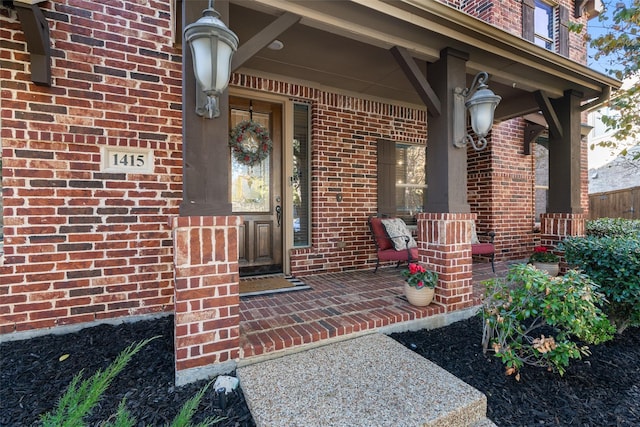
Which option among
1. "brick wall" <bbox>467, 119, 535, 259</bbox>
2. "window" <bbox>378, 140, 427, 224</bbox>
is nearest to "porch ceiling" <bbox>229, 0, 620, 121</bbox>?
"window" <bbox>378, 140, 427, 224</bbox>

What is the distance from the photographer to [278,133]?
12.5 ft

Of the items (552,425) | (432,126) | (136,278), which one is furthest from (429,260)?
(136,278)

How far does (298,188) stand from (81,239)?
91.4 inches

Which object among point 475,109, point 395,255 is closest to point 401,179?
point 395,255

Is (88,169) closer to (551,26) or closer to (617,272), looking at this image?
(617,272)

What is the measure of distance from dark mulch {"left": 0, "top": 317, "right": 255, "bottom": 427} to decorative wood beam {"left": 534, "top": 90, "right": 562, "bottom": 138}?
4402 millimetres

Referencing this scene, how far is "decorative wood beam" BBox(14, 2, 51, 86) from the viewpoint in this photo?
6.56 ft

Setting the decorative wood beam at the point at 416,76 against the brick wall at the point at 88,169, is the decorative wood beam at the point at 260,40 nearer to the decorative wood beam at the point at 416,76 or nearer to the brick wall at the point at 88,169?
the decorative wood beam at the point at 416,76

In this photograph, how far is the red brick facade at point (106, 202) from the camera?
184 centimetres

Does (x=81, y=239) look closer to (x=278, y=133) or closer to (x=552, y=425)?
(x=278, y=133)

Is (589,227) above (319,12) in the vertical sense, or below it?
below

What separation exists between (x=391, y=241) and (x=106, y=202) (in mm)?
3116

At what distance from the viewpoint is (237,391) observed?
1700 mm

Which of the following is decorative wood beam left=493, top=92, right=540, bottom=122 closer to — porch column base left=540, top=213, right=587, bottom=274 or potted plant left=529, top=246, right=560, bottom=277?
porch column base left=540, top=213, right=587, bottom=274
